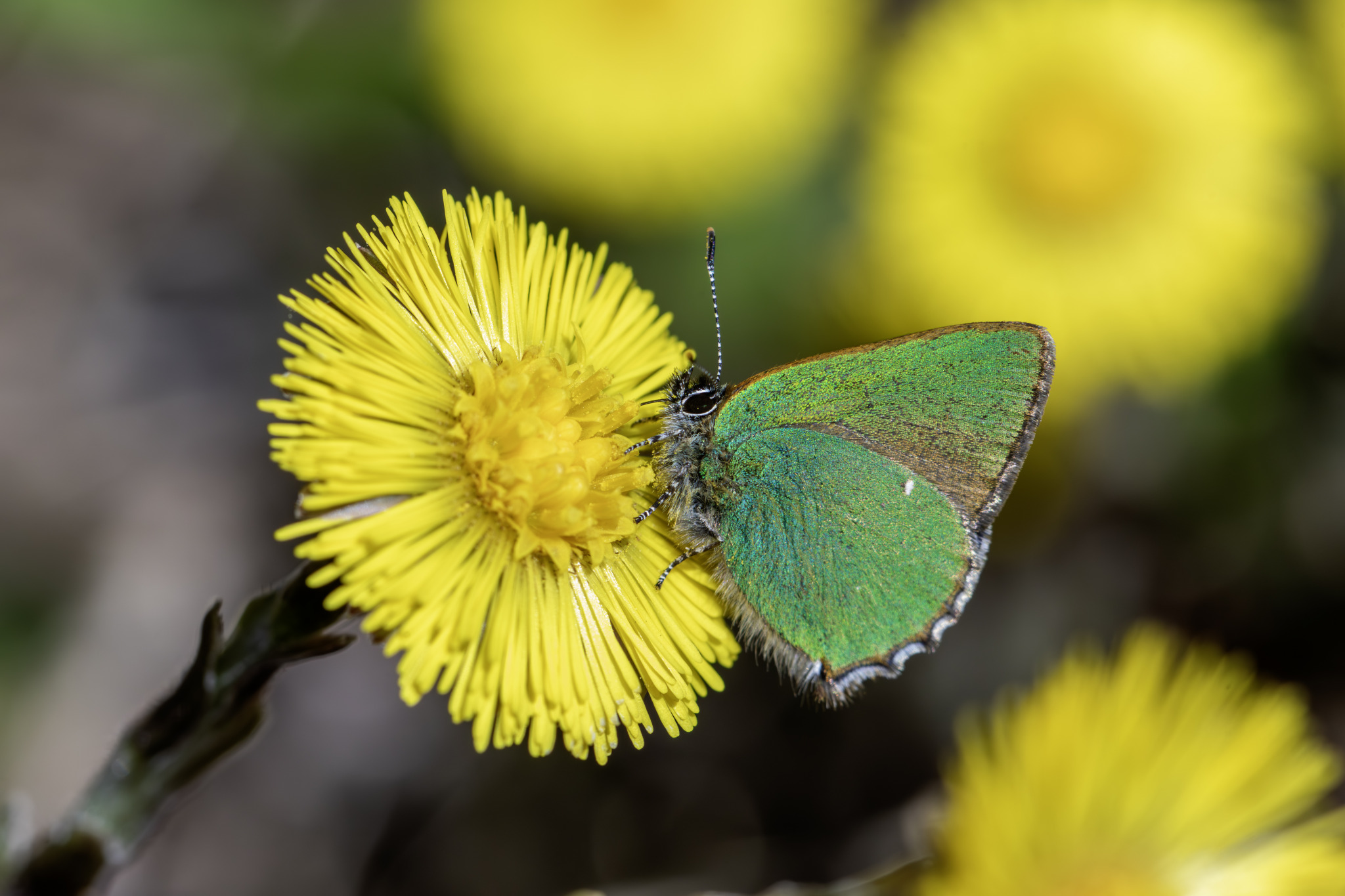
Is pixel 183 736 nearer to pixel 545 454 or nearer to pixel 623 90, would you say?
pixel 545 454

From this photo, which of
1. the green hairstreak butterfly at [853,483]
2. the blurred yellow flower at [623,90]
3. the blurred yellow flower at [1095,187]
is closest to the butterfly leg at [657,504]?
the green hairstreak butterfly at [853,483]

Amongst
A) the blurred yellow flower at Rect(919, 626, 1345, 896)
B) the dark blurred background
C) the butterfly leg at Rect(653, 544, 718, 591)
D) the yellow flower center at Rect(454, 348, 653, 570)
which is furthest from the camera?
the dark blurred background

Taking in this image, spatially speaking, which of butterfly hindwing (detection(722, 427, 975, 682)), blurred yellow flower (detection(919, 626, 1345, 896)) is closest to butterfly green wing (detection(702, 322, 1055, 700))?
butterfly hindwing (detection(722, 427, 975, 682))

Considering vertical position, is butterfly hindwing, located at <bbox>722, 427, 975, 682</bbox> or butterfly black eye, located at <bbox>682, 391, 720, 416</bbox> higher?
butterfly black eye, located at <bbox>682, 391, 720, 416</bbox>

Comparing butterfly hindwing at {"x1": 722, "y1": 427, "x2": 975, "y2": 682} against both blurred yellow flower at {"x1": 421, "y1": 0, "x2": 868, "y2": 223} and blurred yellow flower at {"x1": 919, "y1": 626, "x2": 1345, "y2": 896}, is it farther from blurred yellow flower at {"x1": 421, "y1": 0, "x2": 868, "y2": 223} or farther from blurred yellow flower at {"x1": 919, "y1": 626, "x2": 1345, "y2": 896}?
blurred yellow flower at {"x1": 421, "y1": 0, "x2": 868, "y2": 223}

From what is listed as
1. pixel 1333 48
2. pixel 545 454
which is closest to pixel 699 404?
pixel 545 454

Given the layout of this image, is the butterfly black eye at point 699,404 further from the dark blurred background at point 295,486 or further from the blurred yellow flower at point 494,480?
the dark blurred background at point 295,486

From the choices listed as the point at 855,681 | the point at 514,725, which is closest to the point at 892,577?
the point at 855,681
